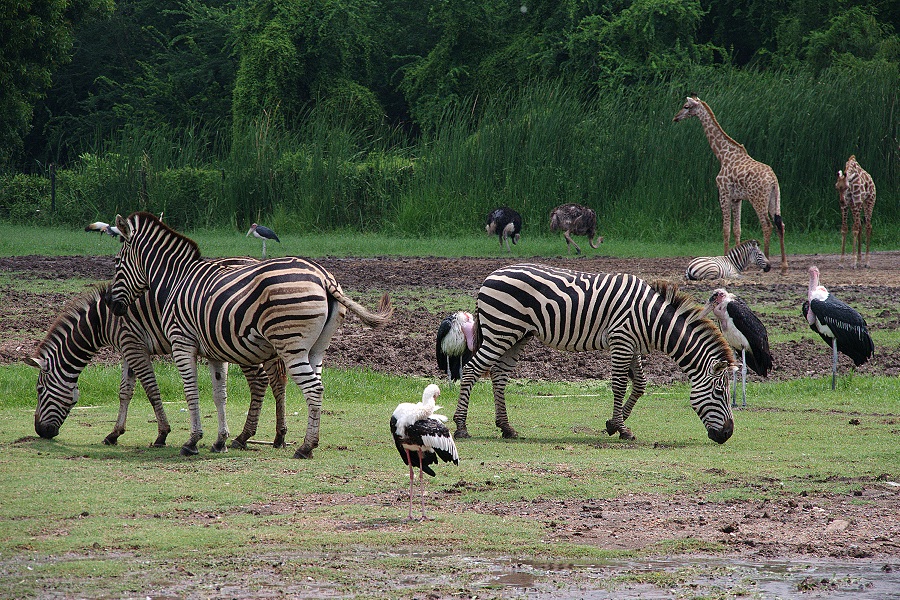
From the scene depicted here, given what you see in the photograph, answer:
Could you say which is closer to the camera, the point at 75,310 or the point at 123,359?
the point at 123,359

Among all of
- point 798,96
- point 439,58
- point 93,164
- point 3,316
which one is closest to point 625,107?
point 798,96

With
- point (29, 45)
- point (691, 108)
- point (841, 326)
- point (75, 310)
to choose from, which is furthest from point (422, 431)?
point (29, 45)

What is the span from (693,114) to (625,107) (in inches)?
190

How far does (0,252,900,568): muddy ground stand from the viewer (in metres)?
6.45

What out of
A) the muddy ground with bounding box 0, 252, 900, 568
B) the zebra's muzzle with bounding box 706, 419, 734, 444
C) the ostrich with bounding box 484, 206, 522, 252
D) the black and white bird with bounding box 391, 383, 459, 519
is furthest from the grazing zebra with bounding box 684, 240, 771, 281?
the black and white bird with bounding box 391, 383, 459, 519

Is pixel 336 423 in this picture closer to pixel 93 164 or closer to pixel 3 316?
pixel 3 316

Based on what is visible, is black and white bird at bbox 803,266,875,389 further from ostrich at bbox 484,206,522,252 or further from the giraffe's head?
the giraffe's head

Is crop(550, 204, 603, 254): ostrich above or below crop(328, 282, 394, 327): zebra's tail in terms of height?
above

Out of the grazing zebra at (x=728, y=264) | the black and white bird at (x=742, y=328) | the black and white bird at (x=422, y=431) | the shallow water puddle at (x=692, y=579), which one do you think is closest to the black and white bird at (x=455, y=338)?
the black and white bird at (x=742, y=328)

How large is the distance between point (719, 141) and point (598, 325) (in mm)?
14123

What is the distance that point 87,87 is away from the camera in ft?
139

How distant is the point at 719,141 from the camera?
2269 cm

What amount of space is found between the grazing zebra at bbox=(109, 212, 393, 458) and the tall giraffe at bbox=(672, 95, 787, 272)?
13.7 m

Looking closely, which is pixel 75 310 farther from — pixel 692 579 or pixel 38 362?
pixel 692 579
